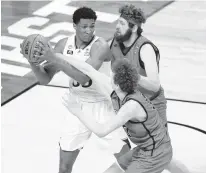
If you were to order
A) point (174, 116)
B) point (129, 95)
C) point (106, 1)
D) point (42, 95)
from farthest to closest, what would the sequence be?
point (106, 1) → point (42, 95) → point (174, 116) → point (129, 95)

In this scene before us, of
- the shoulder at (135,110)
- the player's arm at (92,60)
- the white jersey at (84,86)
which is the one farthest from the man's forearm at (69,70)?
the shoulder at (135,110)

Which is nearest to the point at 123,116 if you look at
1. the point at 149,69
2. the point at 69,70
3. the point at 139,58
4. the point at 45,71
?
the point at 69,70

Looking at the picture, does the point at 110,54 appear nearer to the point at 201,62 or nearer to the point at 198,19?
the point at 201,62

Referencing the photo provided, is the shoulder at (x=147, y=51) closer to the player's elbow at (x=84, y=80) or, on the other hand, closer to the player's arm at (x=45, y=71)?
the player's elbow at (x=84, y=80)

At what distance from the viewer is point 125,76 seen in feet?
18.2

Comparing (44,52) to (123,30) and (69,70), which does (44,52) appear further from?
(123,30)

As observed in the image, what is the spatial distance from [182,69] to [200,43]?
119 cm

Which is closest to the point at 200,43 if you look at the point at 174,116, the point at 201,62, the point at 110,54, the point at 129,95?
the point at 201,62

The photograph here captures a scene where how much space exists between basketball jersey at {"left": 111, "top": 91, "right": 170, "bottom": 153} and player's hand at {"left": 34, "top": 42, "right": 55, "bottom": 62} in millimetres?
651

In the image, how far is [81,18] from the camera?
627cm

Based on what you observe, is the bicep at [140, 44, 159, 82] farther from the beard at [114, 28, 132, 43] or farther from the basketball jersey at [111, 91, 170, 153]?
the basketball jersey at [111, 91, 170, 153]

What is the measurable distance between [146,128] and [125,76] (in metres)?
Result: 0.47

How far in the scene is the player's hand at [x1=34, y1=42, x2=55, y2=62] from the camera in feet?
18.9

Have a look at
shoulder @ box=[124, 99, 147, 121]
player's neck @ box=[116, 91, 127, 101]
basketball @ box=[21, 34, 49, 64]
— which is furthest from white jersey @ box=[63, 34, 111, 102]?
shoulder @ box=[124, 99, 147, 121]
